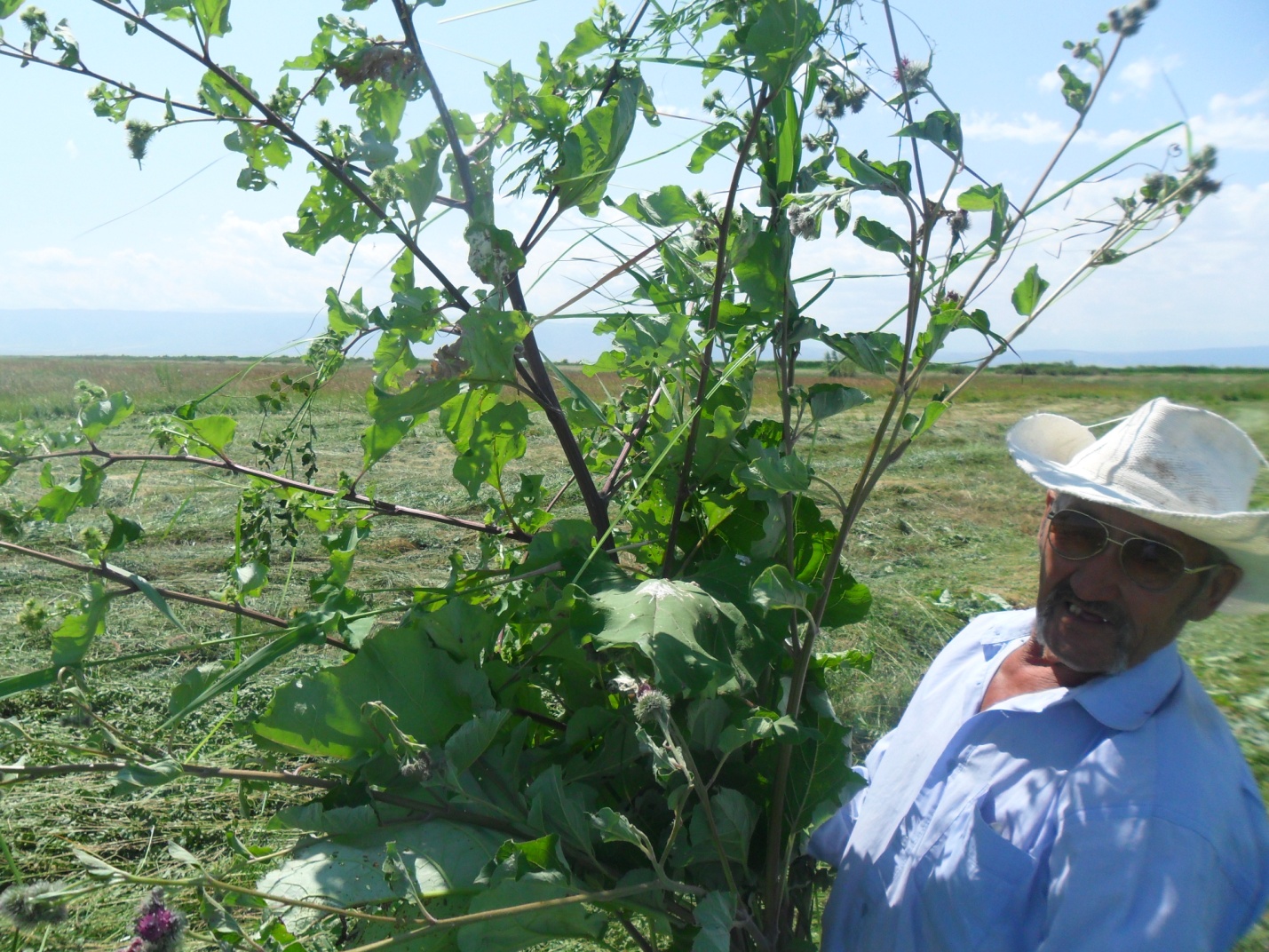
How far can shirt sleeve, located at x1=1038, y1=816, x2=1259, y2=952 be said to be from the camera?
47.3 inches

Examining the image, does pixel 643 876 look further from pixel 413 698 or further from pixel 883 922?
pixel 883 922

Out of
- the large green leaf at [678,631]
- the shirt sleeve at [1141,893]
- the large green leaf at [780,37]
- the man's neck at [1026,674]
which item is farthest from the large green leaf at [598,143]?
the man's neck at [1026,674]

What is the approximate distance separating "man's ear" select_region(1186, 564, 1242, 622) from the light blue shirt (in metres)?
0.12

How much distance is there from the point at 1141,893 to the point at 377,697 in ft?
3.50

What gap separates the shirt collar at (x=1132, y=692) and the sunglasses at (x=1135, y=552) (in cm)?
12

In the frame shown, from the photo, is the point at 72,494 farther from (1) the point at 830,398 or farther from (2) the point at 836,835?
(2) the point at 836,835

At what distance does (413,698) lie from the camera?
3.32ft

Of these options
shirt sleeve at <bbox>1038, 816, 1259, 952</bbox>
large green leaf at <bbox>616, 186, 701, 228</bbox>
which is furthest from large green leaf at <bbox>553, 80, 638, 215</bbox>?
shirt sleeve at <bbox>1038, 816, 1259, 952</bbox>

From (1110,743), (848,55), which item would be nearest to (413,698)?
(848,55)

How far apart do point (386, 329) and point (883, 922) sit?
4.08 feet

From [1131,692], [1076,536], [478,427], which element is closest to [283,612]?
[478,427]

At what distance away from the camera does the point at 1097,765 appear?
1390mm

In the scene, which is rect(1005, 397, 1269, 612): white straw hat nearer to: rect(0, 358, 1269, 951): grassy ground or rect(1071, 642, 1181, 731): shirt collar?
rect(1071, 642, 1181, 731): shirt collar

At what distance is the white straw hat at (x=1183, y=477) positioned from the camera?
146 cm
